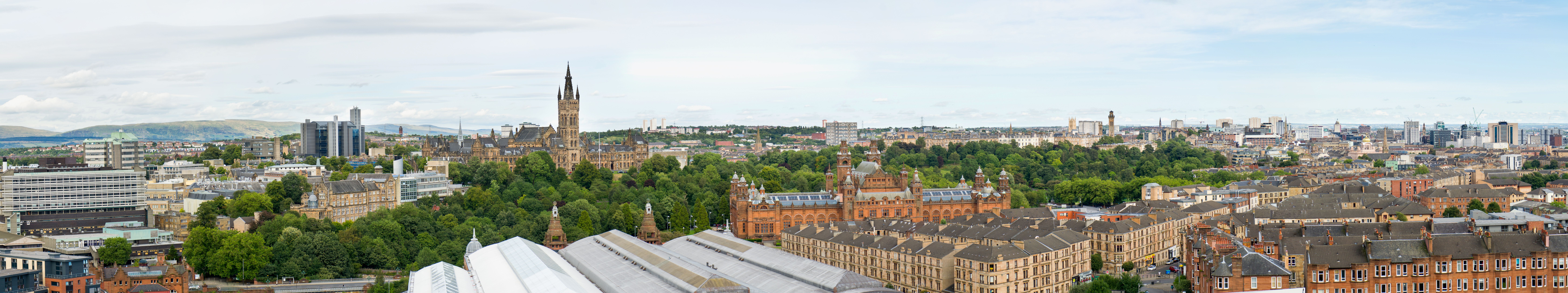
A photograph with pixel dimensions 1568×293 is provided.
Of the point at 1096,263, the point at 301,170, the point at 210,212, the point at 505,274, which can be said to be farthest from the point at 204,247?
the point at 1096,263

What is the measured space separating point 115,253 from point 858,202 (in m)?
59.8

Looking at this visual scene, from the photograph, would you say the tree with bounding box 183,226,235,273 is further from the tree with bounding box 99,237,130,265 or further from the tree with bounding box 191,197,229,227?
the tree with bounding box 191,197,229,227

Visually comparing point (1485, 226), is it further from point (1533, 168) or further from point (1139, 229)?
point (1533, 168)

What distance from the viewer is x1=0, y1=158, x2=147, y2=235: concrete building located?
376 feet

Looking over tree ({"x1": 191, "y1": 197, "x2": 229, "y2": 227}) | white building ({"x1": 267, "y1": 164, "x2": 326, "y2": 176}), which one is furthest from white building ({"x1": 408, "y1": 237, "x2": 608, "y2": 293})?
white building ({"x1": 267, "y1": 164, "x2": 326, "y2": 176})

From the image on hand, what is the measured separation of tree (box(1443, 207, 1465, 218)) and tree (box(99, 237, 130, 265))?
107029mm

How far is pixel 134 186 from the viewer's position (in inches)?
4739

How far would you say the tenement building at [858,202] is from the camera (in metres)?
109

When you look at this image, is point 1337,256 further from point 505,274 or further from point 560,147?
point 560,147

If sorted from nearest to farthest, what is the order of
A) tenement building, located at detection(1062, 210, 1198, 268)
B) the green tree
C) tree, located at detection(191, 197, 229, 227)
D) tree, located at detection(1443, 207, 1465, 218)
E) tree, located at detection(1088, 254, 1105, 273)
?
tree, located at detection(1088, 254, 1105, 273) → tenement building, located at detection(1062, 210, 1198, 268) → the green tree → tree, located at detection(191, 197, 229, 227) → tree, located at detection(1443, 207, 1465, 218)

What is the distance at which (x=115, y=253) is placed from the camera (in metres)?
92.6

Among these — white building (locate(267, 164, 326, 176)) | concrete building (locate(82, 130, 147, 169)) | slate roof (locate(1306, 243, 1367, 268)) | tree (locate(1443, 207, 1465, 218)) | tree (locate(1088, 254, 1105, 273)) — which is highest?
concrete building (locate(82, 130, 147, 169))

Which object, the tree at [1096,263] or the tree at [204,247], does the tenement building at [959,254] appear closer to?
the tree at [1096,263]

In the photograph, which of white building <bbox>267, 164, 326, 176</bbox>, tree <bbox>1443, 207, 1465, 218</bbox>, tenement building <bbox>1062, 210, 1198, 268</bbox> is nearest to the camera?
tenement building <bbox>1062, 210, 1198, 268</bbox>
